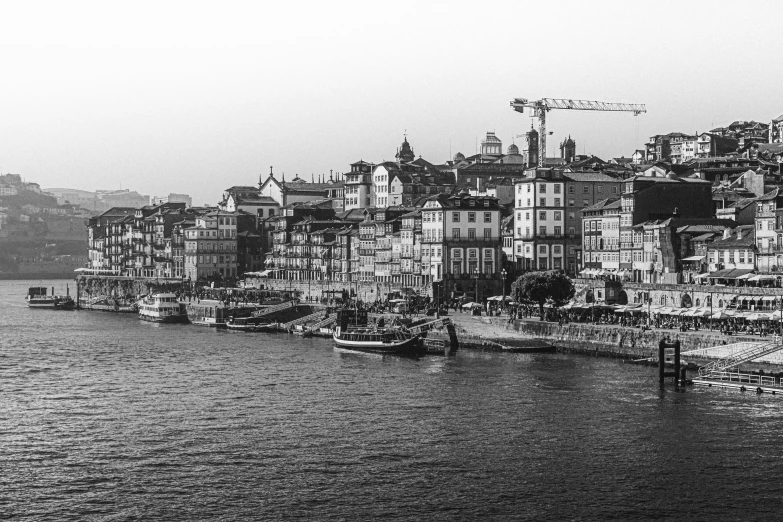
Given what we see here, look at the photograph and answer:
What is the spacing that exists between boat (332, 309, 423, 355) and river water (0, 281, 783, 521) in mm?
8273

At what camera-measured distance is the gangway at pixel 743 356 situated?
71.4 m

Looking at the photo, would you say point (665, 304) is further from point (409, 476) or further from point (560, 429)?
point (409, 476)

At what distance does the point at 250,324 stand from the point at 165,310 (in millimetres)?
19604

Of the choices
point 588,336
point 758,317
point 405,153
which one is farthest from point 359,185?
point 758,317

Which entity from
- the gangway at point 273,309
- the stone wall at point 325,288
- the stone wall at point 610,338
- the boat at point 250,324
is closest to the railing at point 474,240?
the stone wall at point 325,288

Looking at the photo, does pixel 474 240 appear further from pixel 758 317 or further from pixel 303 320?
pixel 758 317

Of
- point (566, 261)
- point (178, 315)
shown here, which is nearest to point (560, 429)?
point (566, 261)

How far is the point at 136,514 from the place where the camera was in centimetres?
4397

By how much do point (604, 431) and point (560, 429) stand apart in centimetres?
200

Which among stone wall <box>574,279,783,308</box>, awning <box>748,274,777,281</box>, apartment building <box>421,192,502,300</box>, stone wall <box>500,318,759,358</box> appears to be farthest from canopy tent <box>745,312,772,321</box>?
apartment building <box>421,192,502,300</box>

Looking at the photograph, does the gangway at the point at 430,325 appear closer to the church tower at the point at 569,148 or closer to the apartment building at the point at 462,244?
the apartment building at the point at 462,244

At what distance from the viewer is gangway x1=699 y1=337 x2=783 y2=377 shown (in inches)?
2810

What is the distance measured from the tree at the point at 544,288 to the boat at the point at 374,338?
35.7 feet

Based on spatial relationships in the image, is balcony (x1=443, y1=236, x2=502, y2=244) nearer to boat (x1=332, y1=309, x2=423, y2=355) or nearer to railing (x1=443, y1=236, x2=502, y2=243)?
railing (x1=443, y1=236, x2=502, y2=243)
